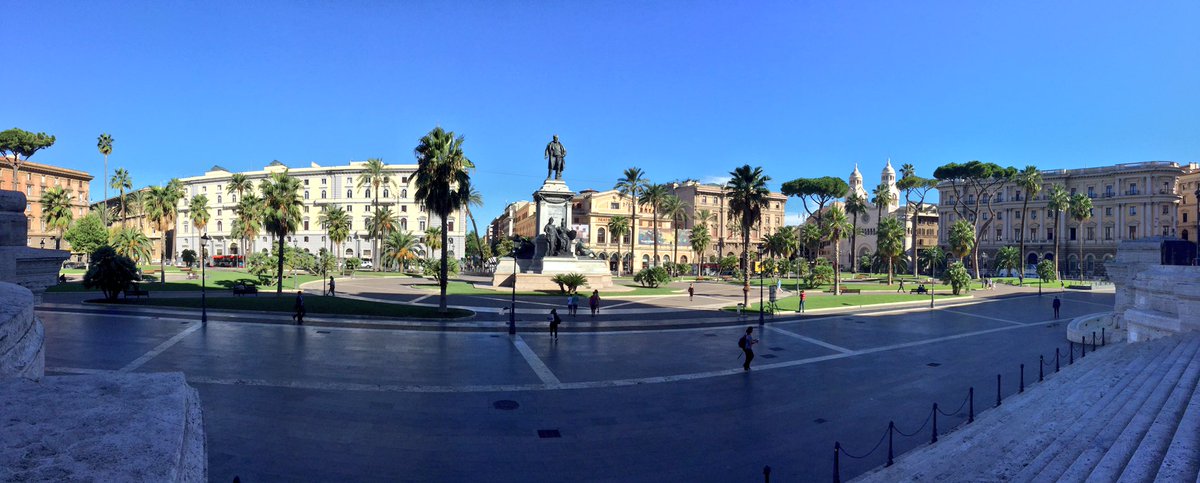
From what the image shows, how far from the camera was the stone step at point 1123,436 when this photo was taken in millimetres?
6367

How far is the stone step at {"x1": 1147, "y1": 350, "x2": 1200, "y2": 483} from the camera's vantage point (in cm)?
565

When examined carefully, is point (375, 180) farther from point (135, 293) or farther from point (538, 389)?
point (538, 389)

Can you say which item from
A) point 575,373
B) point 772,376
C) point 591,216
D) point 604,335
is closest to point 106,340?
point 575,373

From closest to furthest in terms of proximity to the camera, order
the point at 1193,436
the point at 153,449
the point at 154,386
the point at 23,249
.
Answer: the point at 153,449 < the point at 154,386 < the point at 1193,436 < the point at 23,249

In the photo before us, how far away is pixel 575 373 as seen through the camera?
15.0m

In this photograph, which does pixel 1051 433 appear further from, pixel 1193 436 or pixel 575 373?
pixel 575 373

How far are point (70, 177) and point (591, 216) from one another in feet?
296

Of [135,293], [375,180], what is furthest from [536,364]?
[375,180]

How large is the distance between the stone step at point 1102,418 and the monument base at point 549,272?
33.2 m

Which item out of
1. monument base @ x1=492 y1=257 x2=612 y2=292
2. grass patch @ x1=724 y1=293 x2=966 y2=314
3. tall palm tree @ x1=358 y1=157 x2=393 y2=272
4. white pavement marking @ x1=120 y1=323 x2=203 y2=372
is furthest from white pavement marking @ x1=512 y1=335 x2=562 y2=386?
tall palm tree @ x1=358 y1=157 x2=393 y2=272

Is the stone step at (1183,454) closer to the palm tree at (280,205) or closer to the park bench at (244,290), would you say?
the park bench at (244,290)

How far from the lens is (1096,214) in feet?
274

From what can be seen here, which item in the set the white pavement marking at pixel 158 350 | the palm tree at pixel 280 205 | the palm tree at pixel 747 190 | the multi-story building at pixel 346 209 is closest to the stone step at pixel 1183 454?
the white pavement marking at pixel 158 350

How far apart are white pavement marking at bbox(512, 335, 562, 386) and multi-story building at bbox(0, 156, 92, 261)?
87.7m
